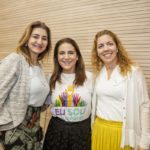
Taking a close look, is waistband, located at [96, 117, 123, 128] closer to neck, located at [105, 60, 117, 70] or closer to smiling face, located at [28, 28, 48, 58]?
neck, located at [105, 60, 117, 70]

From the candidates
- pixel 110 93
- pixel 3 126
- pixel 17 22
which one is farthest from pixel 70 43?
pixel 17 22

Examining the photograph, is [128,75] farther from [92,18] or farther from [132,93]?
[92,18]

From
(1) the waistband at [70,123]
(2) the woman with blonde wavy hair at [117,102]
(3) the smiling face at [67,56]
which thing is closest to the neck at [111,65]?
(2) the woman with blonde wavy hair at [117,102]

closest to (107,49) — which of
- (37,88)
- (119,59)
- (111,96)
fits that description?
(119,59)

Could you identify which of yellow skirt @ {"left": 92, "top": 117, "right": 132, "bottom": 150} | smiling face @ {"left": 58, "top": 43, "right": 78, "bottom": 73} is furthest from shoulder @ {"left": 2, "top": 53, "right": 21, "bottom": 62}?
yellow skirt @ {"left": 92, "top": 117, "right": 132, "bottom": 150}

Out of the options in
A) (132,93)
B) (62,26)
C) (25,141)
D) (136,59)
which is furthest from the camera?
(62,26)

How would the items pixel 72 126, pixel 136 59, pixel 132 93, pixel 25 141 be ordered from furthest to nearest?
1. pixel 136 59
2. pixel 72 126
3. pixel 25 141
4. pixel 132 93

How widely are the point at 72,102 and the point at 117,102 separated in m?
0.39

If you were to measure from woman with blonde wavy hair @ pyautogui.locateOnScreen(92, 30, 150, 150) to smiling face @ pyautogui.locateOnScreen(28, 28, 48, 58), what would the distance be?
43 cm

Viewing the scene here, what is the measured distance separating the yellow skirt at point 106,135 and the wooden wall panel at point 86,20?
525 millimetres

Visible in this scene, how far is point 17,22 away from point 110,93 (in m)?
1.98

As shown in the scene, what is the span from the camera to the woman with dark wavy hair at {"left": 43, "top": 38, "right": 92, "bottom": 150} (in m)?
1.88

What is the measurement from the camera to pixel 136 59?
2025mm

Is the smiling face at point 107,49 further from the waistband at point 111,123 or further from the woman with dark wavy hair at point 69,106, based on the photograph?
the waistband at point 111,123
